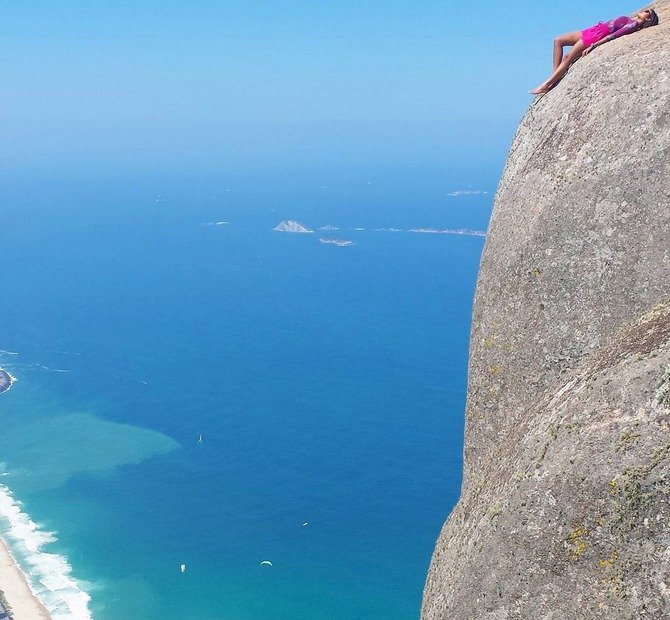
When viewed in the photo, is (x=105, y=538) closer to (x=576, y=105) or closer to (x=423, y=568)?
(x=423, y=568)

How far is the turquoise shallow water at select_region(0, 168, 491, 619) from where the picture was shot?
183ft

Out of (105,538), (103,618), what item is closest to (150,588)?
(103,618)

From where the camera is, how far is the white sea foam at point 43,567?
49812mm

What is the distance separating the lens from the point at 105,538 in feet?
201

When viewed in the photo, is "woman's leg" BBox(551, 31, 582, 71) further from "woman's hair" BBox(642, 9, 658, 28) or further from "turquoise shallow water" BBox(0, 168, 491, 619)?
"turquoise shallow water" BBox(0, 168, 491, 619)

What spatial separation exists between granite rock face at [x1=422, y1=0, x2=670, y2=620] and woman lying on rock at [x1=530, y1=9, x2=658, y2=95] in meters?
0.21

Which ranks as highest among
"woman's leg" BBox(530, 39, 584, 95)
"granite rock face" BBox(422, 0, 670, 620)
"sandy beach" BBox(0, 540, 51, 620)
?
"woman's leg" BBox(530, 39, 584, 95)

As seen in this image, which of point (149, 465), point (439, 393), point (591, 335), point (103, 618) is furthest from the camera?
point (439, 393)

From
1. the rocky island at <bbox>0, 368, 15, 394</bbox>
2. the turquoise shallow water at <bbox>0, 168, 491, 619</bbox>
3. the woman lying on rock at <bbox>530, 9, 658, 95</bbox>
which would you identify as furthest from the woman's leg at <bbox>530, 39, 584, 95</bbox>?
the rocky island at <bbox>0, 368, 15, 394</bbox>

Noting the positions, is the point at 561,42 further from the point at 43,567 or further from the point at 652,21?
the point at 43,567

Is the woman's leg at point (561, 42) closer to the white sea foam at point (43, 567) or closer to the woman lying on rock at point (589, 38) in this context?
the woman lying on rock at point (589, 38)

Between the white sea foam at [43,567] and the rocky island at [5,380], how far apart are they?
32.0 metres

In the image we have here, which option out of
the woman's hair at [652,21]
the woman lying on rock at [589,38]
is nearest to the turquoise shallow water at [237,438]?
the woman lying on rock at [589,38]

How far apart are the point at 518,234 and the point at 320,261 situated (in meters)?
168
